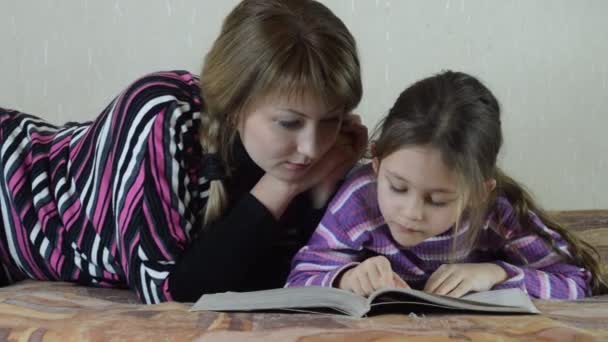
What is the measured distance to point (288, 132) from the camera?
4.61 feet

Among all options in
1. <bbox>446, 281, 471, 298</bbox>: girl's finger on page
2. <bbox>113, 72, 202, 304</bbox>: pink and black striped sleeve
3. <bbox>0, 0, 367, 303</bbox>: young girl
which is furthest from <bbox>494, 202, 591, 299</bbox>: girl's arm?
<bbox>113, 72, 202, 304</bbox>: pink and black striped sleeve

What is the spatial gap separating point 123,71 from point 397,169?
141 cm

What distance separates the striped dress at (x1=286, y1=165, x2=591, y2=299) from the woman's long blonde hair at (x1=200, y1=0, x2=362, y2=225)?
0.57 feet

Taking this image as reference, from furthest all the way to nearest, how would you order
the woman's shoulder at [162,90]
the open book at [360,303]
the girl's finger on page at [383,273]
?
1. the woman's shoulder at [162,90]
2. the girl's finger on page at [383,273]
3. the open book at [360,303]

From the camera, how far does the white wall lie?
2461mm

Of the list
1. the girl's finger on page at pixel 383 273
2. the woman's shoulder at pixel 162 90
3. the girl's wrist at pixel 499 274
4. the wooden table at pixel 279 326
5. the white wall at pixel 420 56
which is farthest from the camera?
the white wall at pixel 420 56

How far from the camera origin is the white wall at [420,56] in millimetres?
2461

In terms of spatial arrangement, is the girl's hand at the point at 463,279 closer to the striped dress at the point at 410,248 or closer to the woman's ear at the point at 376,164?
the striped dress at the point at 410,248

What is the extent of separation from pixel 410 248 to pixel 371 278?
0.23 metres

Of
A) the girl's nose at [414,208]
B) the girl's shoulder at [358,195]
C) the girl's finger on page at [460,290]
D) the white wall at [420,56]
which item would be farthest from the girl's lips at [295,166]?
the white wall at [420,56]

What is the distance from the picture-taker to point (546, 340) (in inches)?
43.3

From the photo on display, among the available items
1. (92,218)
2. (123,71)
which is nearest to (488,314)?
(92,218)

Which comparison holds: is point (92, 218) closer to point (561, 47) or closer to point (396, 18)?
point (396, 18)

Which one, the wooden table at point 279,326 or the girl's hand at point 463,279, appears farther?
the girl's hand at point 463,279
